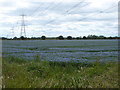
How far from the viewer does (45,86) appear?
5465 millimetres

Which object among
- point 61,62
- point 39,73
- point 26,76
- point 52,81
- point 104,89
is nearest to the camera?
point 104,89

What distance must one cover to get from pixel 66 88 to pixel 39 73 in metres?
2.07

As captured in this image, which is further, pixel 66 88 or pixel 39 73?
pixel 39 73

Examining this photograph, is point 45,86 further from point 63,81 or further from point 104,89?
point 104,89

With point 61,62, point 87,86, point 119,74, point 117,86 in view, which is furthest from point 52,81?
point 61,62

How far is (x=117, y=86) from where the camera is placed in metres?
5.61

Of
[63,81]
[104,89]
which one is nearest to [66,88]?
[63,81]

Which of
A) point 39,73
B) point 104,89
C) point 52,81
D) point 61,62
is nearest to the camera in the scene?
point 104,89

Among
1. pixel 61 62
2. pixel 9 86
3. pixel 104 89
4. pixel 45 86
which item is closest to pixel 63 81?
pixel 45 86

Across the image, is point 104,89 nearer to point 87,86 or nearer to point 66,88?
point 87,86

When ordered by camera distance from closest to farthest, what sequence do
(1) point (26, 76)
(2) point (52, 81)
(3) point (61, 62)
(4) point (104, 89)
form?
(4) point (104, 89) → (2) point (52, 81) → (1) point (26, 76) → (3) point (61, 62)

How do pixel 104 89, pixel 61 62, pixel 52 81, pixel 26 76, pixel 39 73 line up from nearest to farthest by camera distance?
1. pixel 104 89
2. pixel 52 81
3. pixel 26 76
4. pixel 39 73
5. pixel 61 62

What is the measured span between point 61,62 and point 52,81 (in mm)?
4201

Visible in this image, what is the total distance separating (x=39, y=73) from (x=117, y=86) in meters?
2.99
